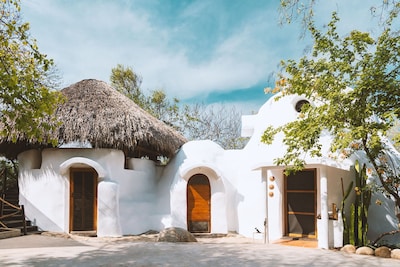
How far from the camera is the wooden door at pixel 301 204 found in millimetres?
9453

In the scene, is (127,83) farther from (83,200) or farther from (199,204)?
(199,204)

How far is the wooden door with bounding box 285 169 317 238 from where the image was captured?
9.45 m

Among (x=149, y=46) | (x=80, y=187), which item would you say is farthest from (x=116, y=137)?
(x=149, y=46)

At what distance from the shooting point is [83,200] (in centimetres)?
1070

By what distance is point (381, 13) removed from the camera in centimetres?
476

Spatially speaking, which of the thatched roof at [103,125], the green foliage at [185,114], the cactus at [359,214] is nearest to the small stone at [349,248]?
the cactus at [359,214]

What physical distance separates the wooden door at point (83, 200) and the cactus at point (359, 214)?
277 inches

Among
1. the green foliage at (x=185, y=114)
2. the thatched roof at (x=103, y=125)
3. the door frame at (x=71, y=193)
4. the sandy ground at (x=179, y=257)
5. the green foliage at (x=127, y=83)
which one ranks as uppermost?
the green foliage at (x=127, y=83)

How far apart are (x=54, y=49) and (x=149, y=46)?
2604 mm

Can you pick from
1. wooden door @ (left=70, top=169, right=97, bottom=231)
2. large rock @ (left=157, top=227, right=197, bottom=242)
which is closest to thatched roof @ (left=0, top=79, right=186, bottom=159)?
wooden door @ (left=70, top=169, right=97, bottom=231)

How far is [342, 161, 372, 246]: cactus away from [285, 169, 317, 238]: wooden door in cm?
126

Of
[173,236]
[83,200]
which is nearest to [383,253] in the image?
[173,236]

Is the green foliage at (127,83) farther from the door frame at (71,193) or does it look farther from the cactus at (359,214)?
the cactus at (359,214)

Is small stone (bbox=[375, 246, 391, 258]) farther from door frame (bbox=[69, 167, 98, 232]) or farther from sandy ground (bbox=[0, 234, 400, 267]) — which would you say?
door frame (bbox=[69, 167, 98, 232])
